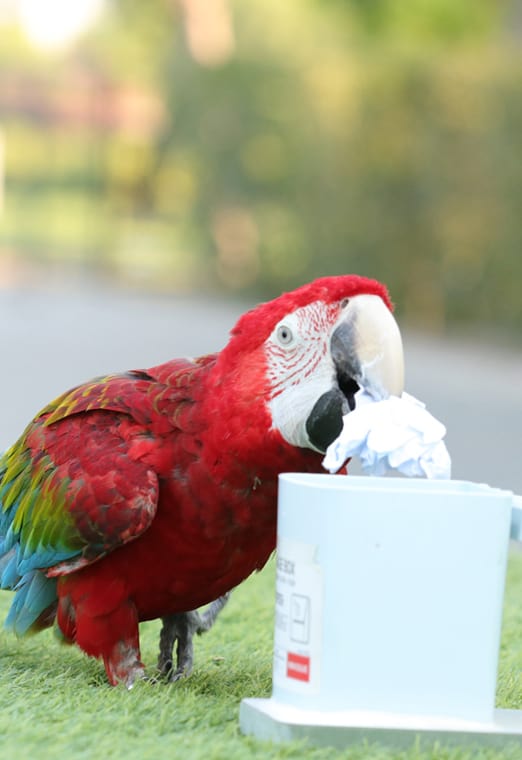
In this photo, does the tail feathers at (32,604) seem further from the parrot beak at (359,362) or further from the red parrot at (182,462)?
the parrot beak at (359,362)

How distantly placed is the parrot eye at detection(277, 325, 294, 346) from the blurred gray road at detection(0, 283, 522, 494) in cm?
356

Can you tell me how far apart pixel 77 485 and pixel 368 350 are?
1.89ft

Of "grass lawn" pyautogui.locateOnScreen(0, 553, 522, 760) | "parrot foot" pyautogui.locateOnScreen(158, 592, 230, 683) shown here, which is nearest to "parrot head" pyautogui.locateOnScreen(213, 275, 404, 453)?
"grass lawn" pyautogui.locateOnScreen(0, 553, 522, 760)

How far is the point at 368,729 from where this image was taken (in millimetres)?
1992

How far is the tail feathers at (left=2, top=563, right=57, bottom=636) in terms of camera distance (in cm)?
259

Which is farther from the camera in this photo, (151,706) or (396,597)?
(151,706)

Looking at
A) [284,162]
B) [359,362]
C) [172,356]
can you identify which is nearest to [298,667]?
[359,362]

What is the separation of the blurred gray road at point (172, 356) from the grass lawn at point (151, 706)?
2946 mm

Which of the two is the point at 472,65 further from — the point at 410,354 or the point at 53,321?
the point at 53,321

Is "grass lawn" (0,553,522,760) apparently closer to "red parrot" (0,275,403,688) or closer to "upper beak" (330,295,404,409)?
"red parrot" (0,275,403,688)

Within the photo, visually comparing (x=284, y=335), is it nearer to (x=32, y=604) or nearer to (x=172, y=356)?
(x=32, y=604)

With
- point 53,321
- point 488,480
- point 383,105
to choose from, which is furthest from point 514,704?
point 53,321

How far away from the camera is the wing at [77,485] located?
7.73 feet

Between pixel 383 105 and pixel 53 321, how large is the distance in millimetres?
3312
